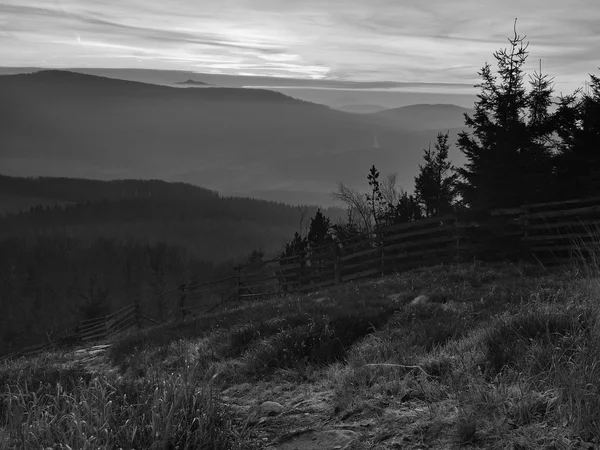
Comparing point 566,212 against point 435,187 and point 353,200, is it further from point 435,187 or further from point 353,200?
point 353,200

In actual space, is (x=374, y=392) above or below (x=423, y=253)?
above

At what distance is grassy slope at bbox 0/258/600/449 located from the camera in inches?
141

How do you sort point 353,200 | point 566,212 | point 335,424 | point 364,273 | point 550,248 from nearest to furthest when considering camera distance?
1. point 335,424
2. point 566,212
3. point 550,248
4. point 364,273
5. point 353,200

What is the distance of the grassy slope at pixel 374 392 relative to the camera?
3578 millimetres

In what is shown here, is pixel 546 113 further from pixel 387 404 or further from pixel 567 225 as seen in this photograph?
pixel 387 404

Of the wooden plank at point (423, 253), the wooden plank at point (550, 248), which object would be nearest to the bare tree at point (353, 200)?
the wooden plank at point (423, 253)

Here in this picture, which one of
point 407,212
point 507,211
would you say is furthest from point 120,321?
point 407,212

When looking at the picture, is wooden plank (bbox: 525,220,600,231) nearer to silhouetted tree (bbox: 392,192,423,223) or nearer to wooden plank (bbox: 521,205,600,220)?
wooden plank (bbox: 521,205,600,220)

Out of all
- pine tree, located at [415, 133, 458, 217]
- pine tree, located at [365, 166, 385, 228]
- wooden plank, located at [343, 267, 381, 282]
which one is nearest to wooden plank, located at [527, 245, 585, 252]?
wooden plank, located at [343, 267, 381, 282]

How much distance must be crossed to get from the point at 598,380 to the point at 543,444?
2.22 feet

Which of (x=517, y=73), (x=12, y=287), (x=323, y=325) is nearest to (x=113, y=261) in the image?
(x=12, y=287)

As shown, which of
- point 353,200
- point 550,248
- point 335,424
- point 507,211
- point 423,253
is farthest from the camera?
point 353,200

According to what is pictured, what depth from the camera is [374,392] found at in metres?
4.59

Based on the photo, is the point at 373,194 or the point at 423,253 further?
the point at 373,194
